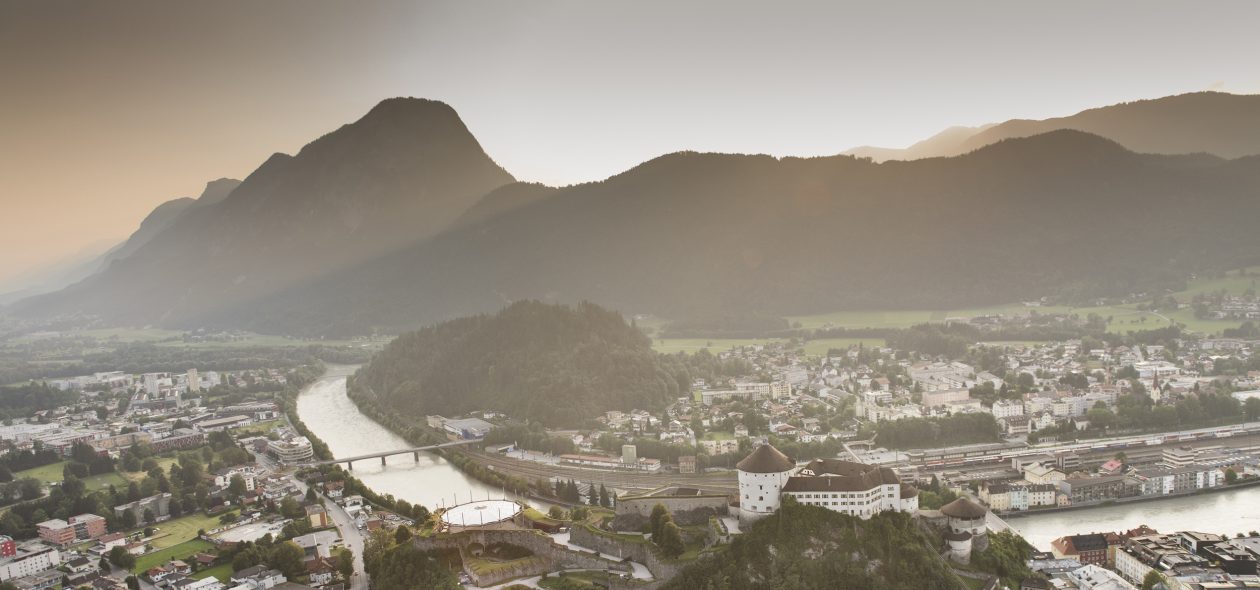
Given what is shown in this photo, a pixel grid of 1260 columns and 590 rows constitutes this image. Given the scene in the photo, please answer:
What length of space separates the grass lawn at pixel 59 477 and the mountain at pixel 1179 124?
10707 centimetres

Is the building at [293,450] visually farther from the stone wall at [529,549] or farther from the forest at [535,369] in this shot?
the stone wall at [529,549]

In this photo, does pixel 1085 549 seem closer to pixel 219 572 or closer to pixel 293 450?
pixel 219 572

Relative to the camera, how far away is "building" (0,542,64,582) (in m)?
27.3

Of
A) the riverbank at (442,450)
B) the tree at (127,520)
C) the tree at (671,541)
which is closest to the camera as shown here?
the tree at (671,541)

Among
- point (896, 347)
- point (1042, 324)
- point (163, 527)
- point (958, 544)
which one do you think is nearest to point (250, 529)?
point (163, 527)

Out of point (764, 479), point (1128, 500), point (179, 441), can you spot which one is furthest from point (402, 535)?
point (179, 441)

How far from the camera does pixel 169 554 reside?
94.6ft

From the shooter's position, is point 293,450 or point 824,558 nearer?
point 824,558

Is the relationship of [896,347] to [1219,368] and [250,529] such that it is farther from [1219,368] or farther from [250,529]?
[250,529]

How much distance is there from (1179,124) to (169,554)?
121844mm

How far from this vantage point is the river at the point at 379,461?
35.0 m

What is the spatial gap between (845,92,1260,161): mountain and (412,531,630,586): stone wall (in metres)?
104

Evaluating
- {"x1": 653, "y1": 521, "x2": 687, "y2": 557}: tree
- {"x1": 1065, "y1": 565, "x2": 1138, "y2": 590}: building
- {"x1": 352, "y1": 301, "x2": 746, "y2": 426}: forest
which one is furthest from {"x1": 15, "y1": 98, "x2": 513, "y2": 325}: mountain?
{"x1": 1065, "y1": 565, "x2": 1138, "y2": 590}: building

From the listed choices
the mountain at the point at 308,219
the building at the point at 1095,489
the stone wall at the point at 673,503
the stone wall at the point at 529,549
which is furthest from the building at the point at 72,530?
the mountain at the point at 308,219
